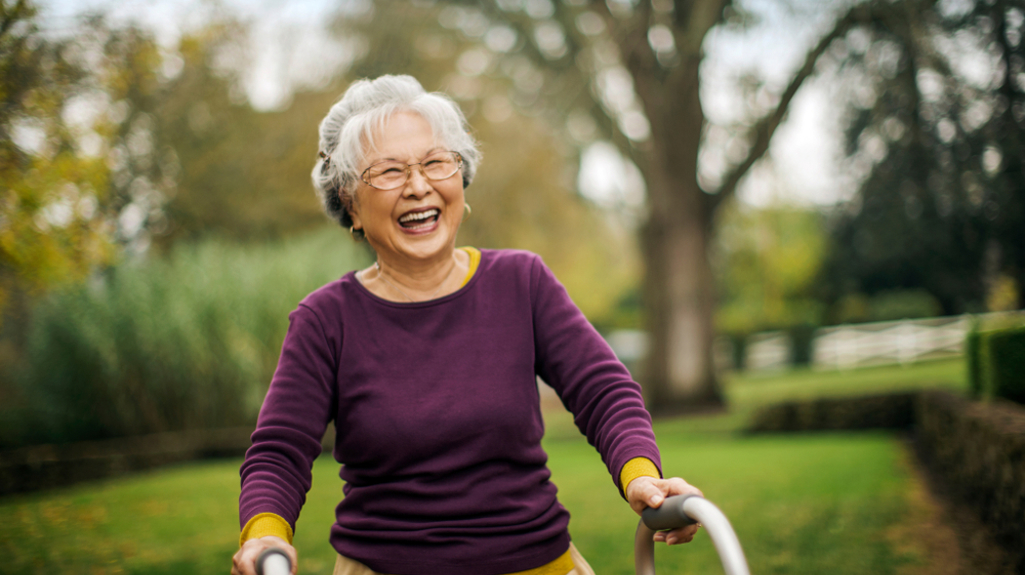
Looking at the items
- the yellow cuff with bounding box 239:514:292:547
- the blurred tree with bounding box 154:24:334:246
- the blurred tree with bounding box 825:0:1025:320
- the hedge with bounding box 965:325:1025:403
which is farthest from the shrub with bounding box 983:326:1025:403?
the blurred tree with bounding box 154:24:334:246

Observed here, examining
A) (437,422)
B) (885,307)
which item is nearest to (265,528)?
(437,422)

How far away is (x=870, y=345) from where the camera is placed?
2044 centimetres

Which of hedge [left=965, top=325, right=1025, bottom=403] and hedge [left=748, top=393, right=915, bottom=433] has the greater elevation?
hedge [left=965, top=325, right=1025, bottom=403]

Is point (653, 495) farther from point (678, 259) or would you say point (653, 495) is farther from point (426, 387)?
point (678, 259)

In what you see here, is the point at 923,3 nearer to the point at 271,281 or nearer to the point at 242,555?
the point at 271,281

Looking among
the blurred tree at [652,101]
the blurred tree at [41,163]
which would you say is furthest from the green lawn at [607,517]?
the blurred tree at [652,101]

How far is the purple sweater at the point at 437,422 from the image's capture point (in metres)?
1.72

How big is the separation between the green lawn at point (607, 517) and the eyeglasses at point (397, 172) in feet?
9.47

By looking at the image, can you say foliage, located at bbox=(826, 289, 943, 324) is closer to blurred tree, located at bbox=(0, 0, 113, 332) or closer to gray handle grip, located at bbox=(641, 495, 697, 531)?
blurred tree, located at bbox=(0, 0, 113, 332)

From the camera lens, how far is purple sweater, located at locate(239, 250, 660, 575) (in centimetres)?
172

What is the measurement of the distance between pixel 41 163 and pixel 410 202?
183 inches

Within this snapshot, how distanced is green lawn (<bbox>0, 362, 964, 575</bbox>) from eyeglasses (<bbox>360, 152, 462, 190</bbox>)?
289 centimetres

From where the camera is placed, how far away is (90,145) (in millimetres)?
7215

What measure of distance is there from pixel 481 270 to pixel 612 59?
12.7 m
